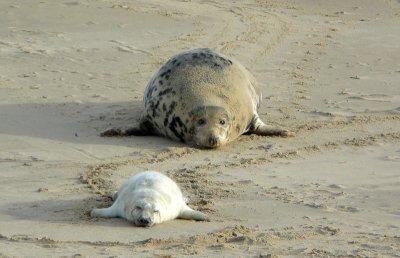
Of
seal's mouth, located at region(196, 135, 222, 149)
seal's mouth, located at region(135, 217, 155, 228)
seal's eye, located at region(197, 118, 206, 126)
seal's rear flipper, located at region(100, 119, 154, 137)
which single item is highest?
seal's mouth, located at region(135, 217, 155, 228)

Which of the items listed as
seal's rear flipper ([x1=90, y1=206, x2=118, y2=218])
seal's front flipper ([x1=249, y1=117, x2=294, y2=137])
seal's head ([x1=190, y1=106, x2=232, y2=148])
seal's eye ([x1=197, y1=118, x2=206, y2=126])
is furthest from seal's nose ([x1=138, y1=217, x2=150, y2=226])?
seal's front flipper ([x1=249, y1=117, x2=294, y2=137])

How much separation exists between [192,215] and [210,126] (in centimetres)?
258

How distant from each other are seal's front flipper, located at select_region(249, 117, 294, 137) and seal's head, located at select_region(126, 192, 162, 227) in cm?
304

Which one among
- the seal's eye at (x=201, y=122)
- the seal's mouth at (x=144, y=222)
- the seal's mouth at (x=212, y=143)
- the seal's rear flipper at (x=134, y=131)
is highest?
the seal's mouth at (x=144, y=222)

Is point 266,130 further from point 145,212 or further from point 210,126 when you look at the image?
point 145,212

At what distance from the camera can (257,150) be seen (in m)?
9.70

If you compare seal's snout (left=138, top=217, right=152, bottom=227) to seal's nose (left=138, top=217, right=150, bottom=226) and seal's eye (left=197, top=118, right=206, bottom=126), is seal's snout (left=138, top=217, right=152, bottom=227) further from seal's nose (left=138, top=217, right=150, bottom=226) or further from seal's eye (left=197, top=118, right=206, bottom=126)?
seal's eye (left=197, top=118, right=206, bottom=126)

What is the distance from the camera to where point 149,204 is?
7.21 metres

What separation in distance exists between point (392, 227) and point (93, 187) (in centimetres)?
221

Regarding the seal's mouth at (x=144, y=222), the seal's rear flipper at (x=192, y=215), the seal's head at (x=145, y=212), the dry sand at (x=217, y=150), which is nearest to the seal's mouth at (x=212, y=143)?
the dry sand at (x=217, y=150)

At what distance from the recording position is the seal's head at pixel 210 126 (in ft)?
31.9

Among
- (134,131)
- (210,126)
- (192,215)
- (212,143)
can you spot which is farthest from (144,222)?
(134,131)

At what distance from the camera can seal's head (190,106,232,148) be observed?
973 centimetres

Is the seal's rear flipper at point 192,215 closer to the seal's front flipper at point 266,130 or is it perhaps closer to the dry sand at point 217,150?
the dry sand at point 217,150
